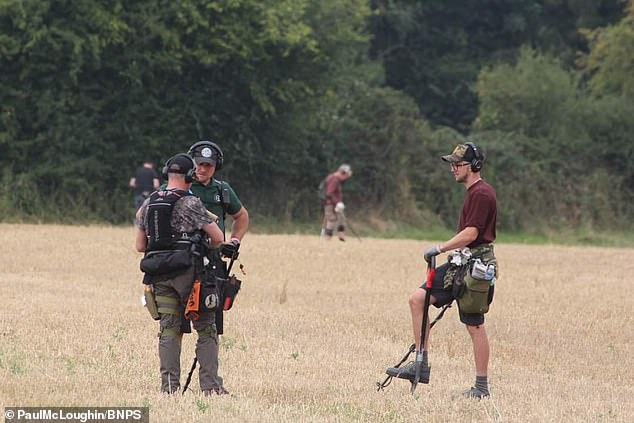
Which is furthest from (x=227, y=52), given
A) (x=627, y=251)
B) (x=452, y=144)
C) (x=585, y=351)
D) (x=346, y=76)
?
(x=585, y=351)

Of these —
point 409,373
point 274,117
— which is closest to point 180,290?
point 409,373

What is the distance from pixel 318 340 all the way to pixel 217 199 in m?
4.25

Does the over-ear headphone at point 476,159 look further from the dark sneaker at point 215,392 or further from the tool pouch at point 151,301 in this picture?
the tool pouch at point 151,301

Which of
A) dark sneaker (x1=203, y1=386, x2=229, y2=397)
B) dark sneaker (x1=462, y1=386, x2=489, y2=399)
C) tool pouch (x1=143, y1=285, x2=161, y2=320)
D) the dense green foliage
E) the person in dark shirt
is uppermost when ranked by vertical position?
the dense green foliage

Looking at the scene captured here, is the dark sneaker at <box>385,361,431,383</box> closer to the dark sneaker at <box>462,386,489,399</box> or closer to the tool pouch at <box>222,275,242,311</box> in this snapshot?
the dark sneaker at <box>462,386,489,399</box>

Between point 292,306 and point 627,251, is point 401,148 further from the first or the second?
point 292,306

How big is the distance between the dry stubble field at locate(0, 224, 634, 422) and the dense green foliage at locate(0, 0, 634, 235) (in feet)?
32.5

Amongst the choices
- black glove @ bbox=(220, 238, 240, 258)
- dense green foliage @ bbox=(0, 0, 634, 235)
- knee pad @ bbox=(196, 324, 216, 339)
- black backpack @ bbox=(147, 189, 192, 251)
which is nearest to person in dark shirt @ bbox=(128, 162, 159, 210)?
dense green foliage @ bbox=(0, 0, 634, 235)

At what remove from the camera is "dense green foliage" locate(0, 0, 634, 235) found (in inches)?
1341

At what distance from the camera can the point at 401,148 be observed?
4000 cm

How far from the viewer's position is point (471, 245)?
1003 cm

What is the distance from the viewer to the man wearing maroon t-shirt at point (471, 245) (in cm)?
994

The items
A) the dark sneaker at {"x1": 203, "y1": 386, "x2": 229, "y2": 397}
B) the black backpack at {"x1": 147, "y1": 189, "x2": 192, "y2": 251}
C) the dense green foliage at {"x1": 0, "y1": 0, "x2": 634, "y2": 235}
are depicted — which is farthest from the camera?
the dense green foliage at {"x1": 0, "y1": 0, "x2": 634, "y2": 235}

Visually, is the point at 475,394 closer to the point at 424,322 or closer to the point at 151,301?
the point at 424,322
